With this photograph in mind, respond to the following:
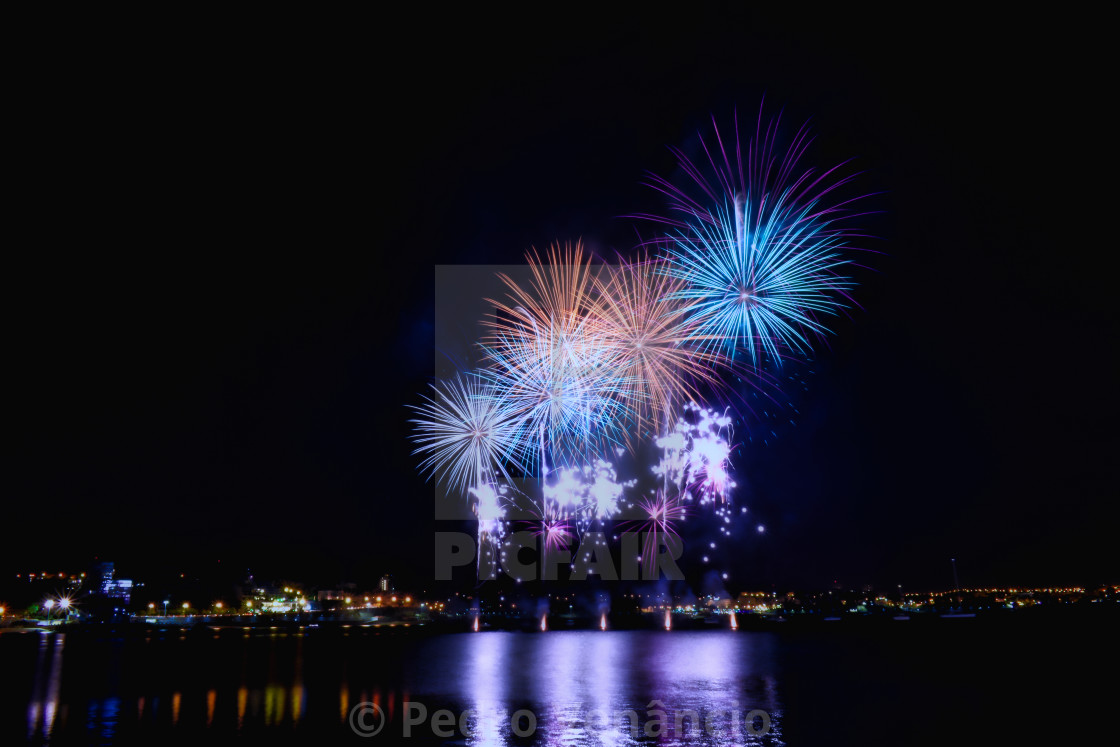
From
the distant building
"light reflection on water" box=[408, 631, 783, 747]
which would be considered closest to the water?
"light reflection on water" box=[408, 631, 783, 747]

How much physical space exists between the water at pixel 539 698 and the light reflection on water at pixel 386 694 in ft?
0.25

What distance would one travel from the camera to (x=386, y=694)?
20922 millimetres

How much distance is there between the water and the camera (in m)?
14.2

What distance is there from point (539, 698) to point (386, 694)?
15.1 ft

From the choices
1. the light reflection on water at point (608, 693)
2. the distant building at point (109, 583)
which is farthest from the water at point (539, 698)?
the distant building at point (109, 583)

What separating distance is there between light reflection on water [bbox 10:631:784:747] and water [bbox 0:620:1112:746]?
75 mm

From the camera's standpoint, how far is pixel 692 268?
17453 millimetres

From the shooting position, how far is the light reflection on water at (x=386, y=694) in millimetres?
14281

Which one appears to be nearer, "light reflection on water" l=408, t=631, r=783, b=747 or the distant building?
"light reflection on water" l=408, t=631, r=783, b=747

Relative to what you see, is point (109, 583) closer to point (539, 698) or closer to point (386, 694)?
point (386, 694)

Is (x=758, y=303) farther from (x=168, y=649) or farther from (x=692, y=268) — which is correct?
(x=168, y=649)

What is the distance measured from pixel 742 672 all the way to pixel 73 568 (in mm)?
91533

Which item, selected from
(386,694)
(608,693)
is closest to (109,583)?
→ (386,694)

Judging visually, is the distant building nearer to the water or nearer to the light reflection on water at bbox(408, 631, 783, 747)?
the water
